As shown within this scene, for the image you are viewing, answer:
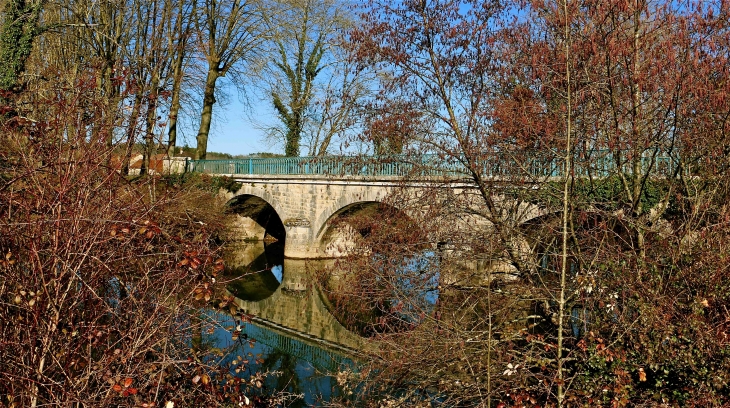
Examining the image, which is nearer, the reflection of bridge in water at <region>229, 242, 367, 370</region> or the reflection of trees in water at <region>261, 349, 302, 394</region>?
the reflection of trees in water at <region>261, 349, 302, 394</region>

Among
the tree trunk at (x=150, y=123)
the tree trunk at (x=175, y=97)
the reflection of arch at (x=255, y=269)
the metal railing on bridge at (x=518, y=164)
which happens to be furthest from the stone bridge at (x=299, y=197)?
the tree trunk at (x=150, y=123)

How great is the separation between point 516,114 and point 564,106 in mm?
516

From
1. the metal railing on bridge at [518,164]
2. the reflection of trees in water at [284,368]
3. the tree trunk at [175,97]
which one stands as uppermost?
the tree trunk at [175,97]

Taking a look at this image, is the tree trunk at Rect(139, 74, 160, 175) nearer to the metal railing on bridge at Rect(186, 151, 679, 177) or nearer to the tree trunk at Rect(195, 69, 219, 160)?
the metal railing on bridge at Rect(186, 151, 679, 177)

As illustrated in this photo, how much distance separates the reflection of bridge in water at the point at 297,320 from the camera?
374 inches

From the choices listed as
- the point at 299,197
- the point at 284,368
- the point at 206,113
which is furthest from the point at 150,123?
the point at 206,113

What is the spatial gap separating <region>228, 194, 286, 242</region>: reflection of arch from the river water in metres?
3.73

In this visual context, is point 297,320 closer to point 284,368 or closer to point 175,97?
point 284,368

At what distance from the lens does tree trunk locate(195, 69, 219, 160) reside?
20.6 m

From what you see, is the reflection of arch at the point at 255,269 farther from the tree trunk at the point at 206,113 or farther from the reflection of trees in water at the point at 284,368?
the tree trunk at the point at 206,113

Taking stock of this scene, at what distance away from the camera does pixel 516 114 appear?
6.23 metres

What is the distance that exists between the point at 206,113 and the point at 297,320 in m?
11.5

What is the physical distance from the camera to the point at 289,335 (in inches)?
413

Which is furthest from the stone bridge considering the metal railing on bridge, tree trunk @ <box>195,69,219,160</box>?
the metal railing on bridge
